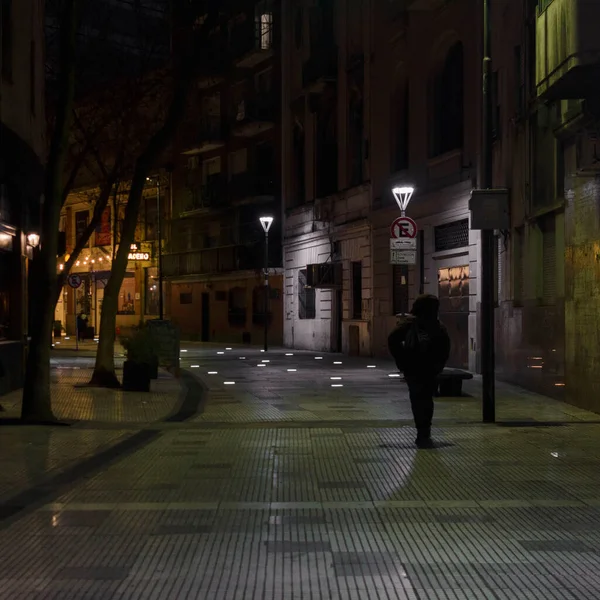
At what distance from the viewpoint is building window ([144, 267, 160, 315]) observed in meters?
55.0

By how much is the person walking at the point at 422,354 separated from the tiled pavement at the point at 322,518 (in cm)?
51

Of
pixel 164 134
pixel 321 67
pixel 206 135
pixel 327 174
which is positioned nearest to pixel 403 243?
pixel 164 134

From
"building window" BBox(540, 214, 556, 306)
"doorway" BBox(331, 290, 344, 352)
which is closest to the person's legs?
"building window" BBox(540, 214, 556, 306)

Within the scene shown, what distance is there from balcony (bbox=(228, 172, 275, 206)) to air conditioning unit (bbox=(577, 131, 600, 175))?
28681 mm

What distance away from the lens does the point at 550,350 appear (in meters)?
17.3

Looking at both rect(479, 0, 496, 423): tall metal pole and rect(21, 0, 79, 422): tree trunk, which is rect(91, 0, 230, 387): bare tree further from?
rect(479, 0, 496, 423): tall metal pole

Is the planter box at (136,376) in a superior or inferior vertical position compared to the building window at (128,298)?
inferior

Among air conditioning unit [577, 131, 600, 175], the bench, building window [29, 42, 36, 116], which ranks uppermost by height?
building window [29, 42, 36, 116]

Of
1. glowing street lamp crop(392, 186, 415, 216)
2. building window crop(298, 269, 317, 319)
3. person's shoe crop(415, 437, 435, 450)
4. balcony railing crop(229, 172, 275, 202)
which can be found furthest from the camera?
balcony railing crop(229, 172, 275, 202)

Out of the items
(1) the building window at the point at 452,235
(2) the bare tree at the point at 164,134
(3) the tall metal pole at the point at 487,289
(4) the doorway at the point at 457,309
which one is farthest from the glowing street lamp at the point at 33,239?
(3) the tall metal pole at the point at 487,289

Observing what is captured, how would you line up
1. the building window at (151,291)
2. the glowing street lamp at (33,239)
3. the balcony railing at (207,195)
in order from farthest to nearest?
the building window at (151,291), the balcony railing at (207,195), the glowing street lamp at (33,239)

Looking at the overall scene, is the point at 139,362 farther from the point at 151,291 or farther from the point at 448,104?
the point at 151,291

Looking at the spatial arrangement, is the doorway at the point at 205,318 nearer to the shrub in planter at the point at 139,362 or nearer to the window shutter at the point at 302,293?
the window shutter at the point at 302,293

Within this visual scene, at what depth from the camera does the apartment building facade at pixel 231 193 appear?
143 feet
